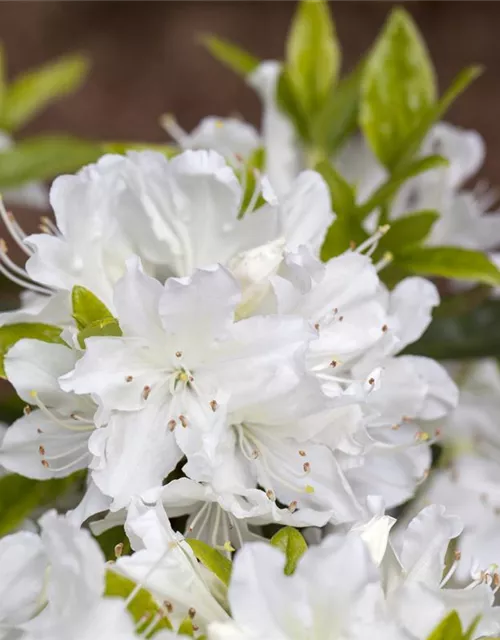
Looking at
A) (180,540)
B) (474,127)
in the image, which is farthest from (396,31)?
(474,127)

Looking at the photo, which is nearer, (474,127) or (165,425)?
(165,425)

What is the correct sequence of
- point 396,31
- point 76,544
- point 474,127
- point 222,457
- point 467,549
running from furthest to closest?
point 474,127, point 396,31, point 467,549, point 222,457, point 76,544

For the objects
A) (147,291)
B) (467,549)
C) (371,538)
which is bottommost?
(467,549)

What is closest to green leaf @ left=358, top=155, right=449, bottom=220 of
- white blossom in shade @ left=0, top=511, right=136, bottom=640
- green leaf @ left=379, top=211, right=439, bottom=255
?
green leaf @ left=379, top=211, right=439, bottom=255

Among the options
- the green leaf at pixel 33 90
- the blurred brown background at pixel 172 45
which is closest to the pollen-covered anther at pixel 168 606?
the green leaf at pixel 33 90

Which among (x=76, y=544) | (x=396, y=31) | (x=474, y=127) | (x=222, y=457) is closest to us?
(x=76, y=544)

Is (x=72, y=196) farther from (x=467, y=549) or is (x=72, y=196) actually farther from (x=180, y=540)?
(x=467, y=549)

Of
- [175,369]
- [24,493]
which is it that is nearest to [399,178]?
[175,369]
